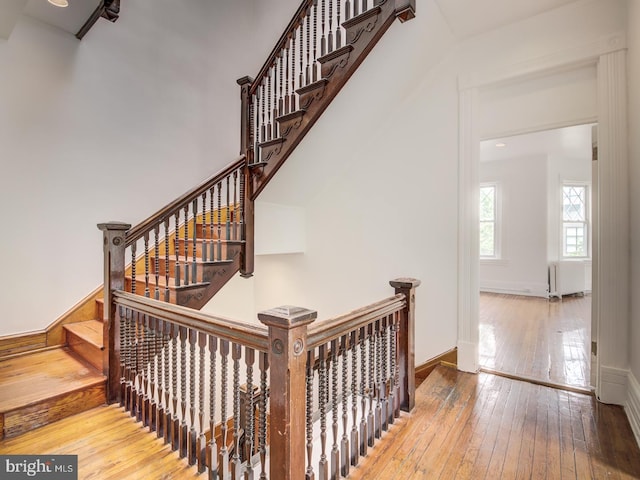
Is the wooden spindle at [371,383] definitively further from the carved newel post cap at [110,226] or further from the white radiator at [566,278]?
the white radiator at [566,278]

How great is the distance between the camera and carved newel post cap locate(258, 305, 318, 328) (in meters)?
1.31

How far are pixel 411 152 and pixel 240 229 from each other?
1874mm

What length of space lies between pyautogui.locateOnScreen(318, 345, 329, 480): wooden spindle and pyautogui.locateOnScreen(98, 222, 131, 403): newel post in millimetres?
1697

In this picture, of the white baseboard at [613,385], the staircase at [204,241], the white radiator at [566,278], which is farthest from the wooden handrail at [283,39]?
the white radiator at [566,278]

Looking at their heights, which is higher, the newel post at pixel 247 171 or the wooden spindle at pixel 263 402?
the newel post at pixel 247 171

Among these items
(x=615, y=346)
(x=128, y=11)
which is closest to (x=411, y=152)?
(x=615, y=346)

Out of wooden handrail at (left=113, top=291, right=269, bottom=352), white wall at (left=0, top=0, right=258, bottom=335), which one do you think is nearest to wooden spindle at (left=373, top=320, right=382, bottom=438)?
wooden handrail at (left=113, top=291, right=269, bottom=352)

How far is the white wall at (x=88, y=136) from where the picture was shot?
2.89 metres

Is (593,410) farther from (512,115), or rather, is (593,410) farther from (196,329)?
(196,329)

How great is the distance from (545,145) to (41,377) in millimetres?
7509

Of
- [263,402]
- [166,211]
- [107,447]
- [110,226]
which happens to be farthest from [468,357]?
[110,226]

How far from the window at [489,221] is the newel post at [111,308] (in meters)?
7.00

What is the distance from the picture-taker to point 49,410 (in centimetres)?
219

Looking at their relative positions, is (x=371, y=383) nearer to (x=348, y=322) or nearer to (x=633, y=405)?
(x=348, y=322)
